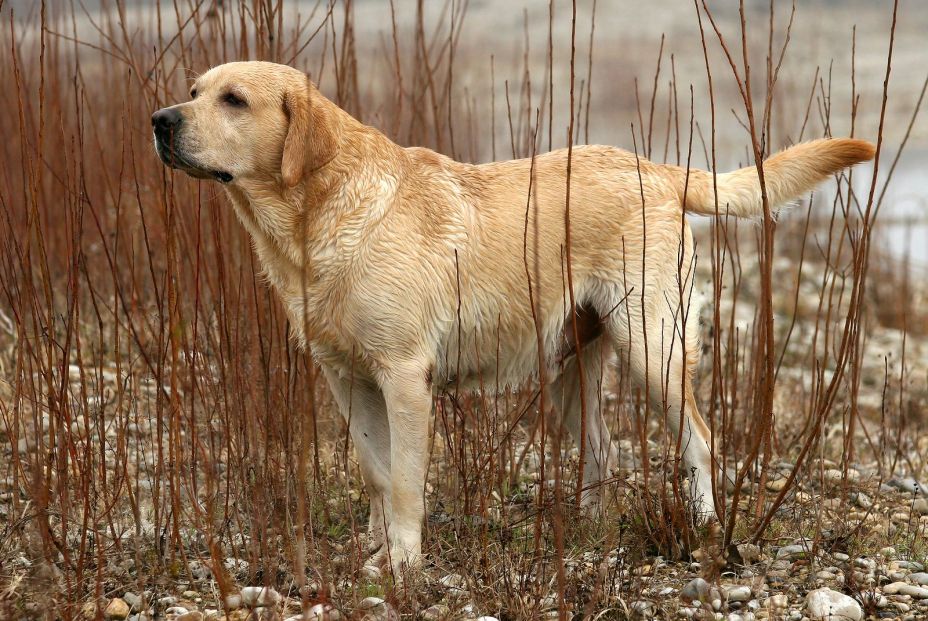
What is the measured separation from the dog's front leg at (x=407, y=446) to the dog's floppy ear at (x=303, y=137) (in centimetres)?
75

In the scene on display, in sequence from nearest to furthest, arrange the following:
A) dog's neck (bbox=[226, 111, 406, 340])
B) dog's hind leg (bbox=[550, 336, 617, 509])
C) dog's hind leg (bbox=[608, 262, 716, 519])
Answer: dog's neck (bbox=[226, 111, 406, 340]) → dog's hind leg (bbox=[608, 262, 716, 519]) → dog's hind leg (bbox=[550, 336, 617, 509])

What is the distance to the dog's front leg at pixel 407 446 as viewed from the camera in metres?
3.48

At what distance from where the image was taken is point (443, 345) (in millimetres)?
3709

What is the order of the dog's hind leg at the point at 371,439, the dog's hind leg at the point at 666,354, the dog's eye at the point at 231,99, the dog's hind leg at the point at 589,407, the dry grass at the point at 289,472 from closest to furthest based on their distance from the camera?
1. the dry grass at the point at 289,472
2. the dog's eye at the point at 231,99
3. the dog's hind leg at the point at 371,439
4. the dog's hind leg at the point at 666,354
5. the dog's hind leg at the point at 589,407

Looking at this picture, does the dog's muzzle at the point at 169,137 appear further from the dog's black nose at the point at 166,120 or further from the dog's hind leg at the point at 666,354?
the dog's hind leg at the point at 666,354

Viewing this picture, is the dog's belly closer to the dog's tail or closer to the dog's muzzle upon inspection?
the dog's tail

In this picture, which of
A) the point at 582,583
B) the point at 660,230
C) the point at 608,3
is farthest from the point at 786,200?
the point at 608,3

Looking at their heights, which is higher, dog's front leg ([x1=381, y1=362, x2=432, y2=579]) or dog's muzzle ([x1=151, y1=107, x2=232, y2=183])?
dog's muzzle ([x1=151, y1=107, x2=232, y2=183])

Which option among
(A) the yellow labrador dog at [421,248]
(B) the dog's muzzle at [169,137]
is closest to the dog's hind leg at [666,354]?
(A) the yellow labrador dog at [421,248]

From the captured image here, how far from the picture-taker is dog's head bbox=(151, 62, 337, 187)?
327 centimetres

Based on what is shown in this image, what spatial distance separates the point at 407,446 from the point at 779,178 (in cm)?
181

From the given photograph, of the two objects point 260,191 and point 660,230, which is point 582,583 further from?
point 260,191

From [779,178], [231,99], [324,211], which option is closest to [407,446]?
[324,211]

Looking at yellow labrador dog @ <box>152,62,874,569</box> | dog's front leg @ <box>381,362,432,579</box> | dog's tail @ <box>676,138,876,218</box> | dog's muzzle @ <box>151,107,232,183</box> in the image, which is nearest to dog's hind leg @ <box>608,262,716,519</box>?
yellow labrador dog @ <box>152,62,874,569</box>
